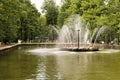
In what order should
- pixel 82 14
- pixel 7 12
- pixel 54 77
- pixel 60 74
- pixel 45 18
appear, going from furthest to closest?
pixel 45 18 → pixel 82 14 → pixel 7 12 → pixel 60 74 → pixel 54 77

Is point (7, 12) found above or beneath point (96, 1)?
beneath

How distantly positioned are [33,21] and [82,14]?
17.5 meters

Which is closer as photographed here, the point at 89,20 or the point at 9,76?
the point at 9,76

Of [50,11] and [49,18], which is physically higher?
[50,11]

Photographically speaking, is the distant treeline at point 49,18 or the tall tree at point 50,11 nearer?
the distant treeline at point 49,18

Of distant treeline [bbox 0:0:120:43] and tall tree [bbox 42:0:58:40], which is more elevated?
tall tree [bbox 42:0:58:40]

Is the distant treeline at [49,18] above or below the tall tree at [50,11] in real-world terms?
below

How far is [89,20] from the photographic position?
48.8 metres

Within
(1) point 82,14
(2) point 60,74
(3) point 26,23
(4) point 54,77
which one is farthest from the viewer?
(3) point 26,23

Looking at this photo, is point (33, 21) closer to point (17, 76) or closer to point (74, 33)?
point (74, 33)

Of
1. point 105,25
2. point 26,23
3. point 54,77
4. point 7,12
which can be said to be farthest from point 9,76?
point 26,23

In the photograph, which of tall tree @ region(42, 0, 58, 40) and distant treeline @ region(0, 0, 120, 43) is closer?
distant treeline @ region(0, 0, 120, 43)

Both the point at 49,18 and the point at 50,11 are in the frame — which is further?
the point at 50,11

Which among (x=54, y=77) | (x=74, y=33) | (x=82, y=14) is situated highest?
(x=82, y=14)
